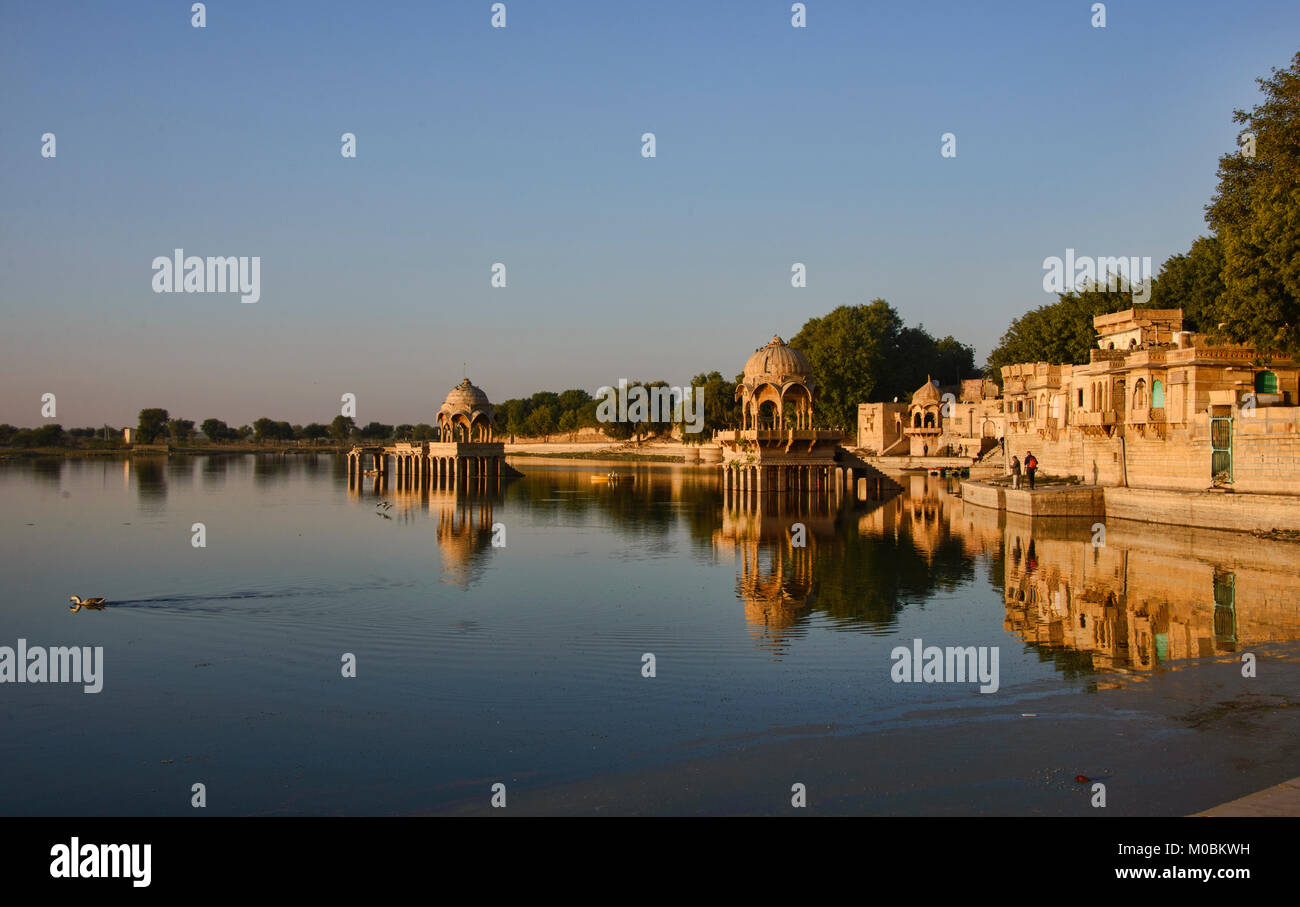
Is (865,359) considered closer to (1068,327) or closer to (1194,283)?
(1068,327)

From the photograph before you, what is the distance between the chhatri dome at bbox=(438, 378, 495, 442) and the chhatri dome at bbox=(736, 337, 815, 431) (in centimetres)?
2639

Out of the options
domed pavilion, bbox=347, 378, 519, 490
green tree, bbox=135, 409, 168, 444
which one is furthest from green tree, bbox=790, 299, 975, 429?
green tree, bbox=135, 409, 168, 444

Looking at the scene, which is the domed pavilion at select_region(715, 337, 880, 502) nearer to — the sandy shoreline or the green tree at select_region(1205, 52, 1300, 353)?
the green tree at select_region(1205, 52, 1300, 353)

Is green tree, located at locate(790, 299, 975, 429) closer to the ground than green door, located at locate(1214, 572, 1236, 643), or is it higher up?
higher up

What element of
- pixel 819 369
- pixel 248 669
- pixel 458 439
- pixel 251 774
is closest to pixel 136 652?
pixel 248 669

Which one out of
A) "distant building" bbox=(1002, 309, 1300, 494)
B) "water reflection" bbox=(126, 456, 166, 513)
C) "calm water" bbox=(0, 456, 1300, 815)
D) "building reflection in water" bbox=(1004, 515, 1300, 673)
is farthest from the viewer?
"water reflection" bbox=(126, 456, 166, 513)

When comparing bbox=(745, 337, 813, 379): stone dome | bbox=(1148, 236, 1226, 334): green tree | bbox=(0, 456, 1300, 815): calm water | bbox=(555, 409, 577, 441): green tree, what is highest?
bbox=(1148, 236, 1226, 334): green tree

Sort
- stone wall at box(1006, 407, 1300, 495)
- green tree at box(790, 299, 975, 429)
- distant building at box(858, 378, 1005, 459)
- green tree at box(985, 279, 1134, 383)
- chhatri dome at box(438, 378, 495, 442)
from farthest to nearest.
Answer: green tree at box(790, 299, 975, 429) → chhatri dome at box(438, 378, 495, 442) → distant building at box(858, 378, 1005, 459) → green tree at box(985, 279, 1134, 383) → stone wall at box(1006, 407, 1300, 495)

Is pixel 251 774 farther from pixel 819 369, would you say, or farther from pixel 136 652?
pixel 819 369

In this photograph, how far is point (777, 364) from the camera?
6241 cm

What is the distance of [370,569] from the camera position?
27562mm

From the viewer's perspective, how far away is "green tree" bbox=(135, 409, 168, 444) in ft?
586

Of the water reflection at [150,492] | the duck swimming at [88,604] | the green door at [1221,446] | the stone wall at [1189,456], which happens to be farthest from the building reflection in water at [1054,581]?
the water reflection at [150,492]
